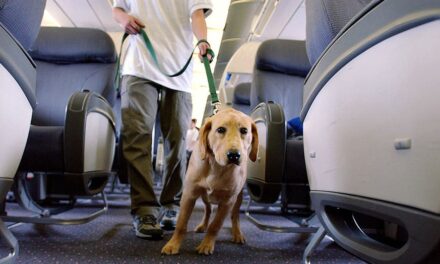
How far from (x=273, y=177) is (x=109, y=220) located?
119 cm

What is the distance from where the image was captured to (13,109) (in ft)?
3.09

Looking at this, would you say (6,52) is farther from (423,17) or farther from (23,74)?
(423,17)

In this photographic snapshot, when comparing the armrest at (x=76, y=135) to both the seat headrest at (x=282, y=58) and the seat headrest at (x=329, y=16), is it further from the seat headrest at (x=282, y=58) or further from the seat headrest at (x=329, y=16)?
the seat headrest at (x=282, y=58)

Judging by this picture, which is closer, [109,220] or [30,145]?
[30,145]

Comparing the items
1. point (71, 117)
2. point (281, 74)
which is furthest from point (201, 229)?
point (281, 74)

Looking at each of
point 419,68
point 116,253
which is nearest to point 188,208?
point 116,253

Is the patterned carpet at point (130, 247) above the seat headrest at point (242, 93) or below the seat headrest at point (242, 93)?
below

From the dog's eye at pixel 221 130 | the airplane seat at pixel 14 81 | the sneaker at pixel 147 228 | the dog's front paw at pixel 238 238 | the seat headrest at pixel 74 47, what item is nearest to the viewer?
the airplane seat at pixel 14 81

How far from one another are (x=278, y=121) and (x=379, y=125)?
1028mm

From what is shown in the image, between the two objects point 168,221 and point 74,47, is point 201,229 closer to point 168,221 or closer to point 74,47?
point 168,221

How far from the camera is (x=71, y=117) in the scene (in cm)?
159

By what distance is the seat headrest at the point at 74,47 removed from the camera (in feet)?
7.98

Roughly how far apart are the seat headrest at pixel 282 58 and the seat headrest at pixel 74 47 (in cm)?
111

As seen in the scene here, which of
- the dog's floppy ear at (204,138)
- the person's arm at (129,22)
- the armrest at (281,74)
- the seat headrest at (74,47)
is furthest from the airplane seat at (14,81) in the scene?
the armrest at (281,74)
